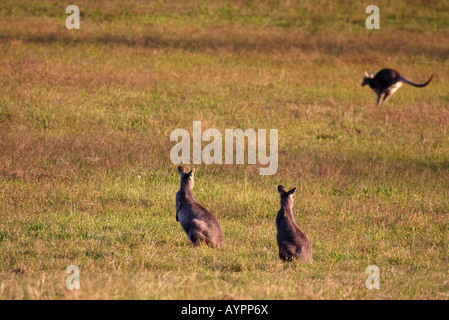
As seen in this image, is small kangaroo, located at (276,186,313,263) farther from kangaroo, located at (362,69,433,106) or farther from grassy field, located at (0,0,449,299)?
kangaroo, located at (362,69,433,106)

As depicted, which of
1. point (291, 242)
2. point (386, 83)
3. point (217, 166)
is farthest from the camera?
point (386, 83)

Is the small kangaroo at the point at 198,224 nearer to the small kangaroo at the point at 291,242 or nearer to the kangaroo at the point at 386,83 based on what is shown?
the small kangaroo at the point at 291,242

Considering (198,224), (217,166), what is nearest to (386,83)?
(217,166)

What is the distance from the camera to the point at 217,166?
12.7 meters

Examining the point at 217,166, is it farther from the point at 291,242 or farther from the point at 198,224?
the point at 291,242

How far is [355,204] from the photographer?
10.9 meters

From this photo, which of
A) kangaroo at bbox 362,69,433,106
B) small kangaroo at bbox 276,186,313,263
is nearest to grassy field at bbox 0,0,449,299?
small kangaroo at bbox 276,186,313,263

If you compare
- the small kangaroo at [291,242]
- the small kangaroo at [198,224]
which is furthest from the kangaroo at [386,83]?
the small kangaroo at [291,242]

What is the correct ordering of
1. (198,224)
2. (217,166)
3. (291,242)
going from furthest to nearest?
(217,166), (198,224), (291,242)

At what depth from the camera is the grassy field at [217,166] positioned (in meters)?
7.18

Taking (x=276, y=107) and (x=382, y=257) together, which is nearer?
(x=382, y=257)

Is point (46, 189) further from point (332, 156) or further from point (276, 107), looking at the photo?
point (276, 107)

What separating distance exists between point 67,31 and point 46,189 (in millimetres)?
12631
